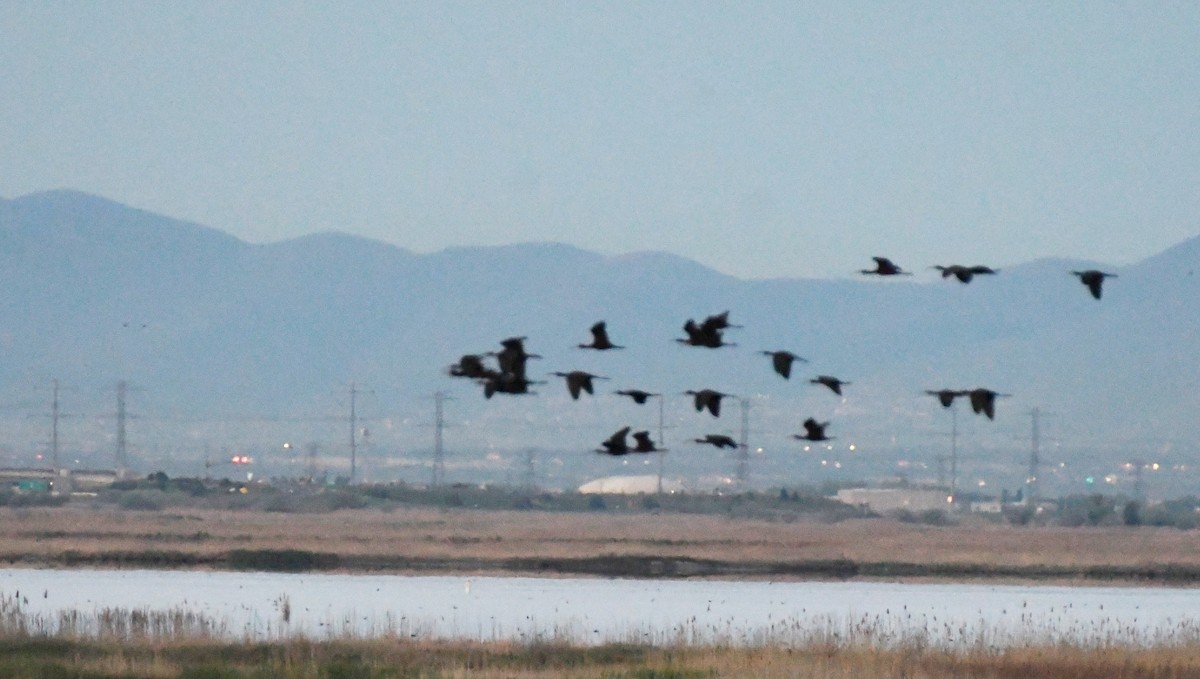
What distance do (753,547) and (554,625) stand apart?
4085 centimetres

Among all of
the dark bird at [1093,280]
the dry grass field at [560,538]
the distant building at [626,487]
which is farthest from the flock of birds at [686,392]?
the distant building at [626,487]

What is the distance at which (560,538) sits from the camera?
88.8m

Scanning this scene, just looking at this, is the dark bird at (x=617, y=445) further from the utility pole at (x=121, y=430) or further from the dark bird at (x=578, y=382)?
the utility pole at (x=121, y=430)

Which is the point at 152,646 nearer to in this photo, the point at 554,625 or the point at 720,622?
the point at 554,625

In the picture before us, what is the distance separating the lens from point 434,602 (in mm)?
51969

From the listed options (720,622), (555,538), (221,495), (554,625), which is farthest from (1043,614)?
(221,495)

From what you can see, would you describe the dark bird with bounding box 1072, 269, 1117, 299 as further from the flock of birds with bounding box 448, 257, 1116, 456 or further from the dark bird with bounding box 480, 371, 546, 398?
the dark bird with bounding box 480, 371, 546, 398

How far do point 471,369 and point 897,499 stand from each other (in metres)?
146

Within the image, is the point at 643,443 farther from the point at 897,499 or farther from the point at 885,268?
the point at 897,499

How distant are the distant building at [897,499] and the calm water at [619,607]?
9648 cm

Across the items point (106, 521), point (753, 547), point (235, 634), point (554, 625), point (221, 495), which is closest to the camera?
point (235, 634)

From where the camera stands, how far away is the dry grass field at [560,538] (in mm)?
75750

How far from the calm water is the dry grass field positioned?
1153 cm

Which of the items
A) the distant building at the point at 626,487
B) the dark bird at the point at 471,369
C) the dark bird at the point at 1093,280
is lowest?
the distant building at the point at 626,487
